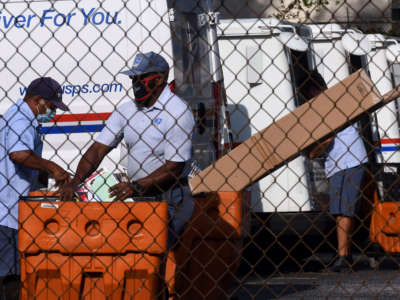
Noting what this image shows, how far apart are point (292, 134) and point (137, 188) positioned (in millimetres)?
1091

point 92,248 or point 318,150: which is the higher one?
point 318,150

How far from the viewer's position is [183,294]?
16.1 ft

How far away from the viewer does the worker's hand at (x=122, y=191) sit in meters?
4.32

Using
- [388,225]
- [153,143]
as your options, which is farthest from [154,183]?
[388,225]

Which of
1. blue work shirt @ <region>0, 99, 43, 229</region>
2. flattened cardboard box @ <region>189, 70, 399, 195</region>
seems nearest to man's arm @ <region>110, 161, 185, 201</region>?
flattened cardboard box @ <region>189, 70, 399, 195</region>

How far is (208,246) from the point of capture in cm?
493

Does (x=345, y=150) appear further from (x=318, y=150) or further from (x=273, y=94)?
(x=273, y=94)

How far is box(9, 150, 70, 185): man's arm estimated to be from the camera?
487 cm

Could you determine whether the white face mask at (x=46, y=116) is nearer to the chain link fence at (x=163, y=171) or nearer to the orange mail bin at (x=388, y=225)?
the chain link fence at (x=163, y=171)

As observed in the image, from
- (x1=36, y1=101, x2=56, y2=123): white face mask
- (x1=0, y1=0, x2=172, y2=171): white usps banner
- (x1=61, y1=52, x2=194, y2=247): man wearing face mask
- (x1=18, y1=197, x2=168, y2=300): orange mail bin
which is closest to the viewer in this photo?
(x1=18, y1=197, x2=168, y2=300): orange mail bin

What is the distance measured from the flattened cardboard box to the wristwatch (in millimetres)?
710

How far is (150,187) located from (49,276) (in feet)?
2.47

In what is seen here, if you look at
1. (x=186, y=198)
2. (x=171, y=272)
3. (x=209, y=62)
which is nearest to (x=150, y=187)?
(x=186, y=198)

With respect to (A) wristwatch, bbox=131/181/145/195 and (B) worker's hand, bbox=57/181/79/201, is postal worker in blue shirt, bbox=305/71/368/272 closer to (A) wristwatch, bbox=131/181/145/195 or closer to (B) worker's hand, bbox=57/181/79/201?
(A) wristwatch, bbox=131/181/145/195
